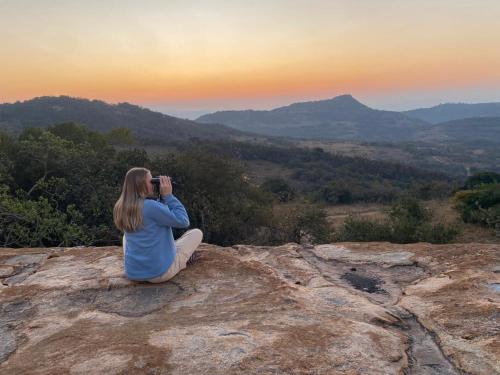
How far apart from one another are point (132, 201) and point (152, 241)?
0.49 metres

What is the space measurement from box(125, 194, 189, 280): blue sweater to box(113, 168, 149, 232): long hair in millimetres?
73

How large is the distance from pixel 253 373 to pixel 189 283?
214 cm

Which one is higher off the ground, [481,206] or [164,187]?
[164,187]

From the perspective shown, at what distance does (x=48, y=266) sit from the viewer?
582 cm

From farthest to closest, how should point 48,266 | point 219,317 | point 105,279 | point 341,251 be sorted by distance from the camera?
point 341,251
point 48,266
point 105,279
point 219,317

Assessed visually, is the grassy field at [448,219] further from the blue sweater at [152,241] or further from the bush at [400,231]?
the blue sweater at [152,241]

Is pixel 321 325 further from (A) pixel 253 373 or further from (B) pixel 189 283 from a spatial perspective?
(B) pixel 189 283

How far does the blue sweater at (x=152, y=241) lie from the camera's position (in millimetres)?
4660

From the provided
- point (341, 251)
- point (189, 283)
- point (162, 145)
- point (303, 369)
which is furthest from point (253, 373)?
point (162, 145)

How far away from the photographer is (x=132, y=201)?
4621 millimetres

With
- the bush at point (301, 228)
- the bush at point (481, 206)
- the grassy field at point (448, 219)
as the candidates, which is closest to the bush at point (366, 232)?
the bush at point (301, 228)

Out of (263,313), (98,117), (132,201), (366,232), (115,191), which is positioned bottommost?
(366,232)

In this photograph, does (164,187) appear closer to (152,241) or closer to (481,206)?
(152,241)

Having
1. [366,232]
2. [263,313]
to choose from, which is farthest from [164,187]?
[366,232]
